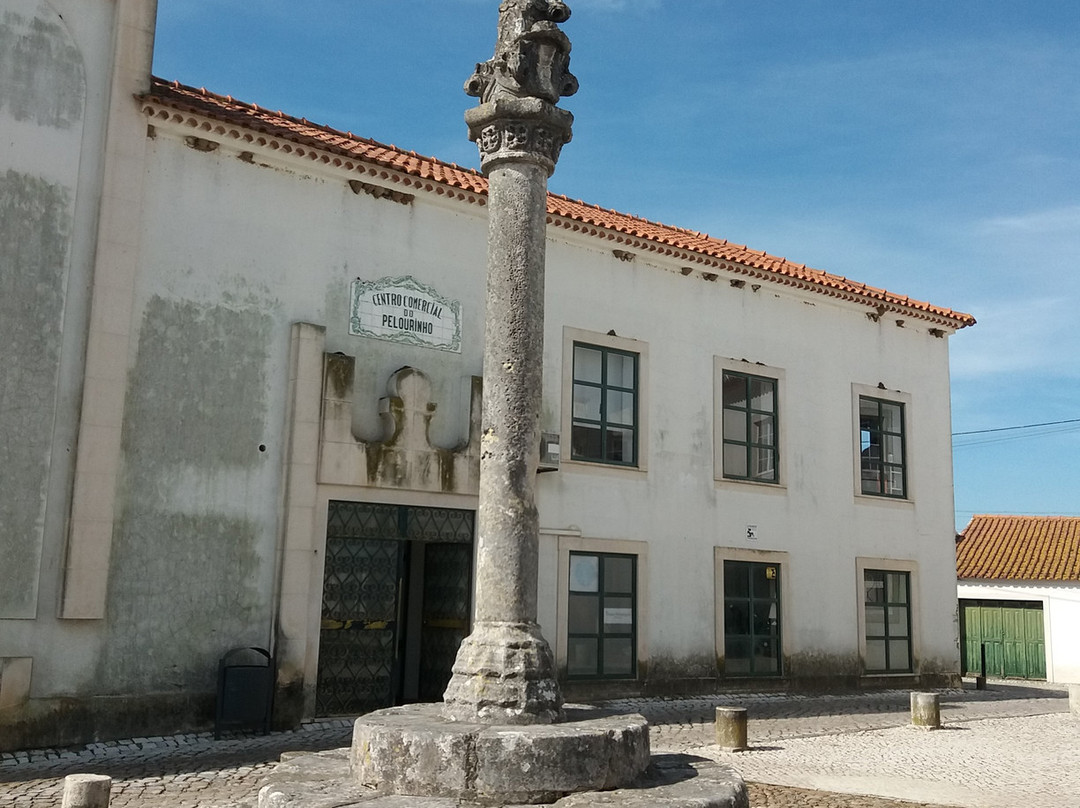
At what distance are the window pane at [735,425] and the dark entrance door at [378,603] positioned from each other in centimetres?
436

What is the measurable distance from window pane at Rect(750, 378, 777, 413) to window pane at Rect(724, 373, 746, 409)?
0.16 meters

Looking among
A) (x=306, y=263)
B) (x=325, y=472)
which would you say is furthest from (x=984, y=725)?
(x=306, y=263)

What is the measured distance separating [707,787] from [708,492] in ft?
28.7

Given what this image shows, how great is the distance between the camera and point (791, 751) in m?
9.74

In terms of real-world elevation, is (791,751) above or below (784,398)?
below

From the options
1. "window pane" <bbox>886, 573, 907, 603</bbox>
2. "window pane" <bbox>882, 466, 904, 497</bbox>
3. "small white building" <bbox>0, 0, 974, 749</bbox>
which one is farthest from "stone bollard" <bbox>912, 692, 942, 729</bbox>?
"window pane" <bbox>882, 466, 904, 497</bbox>

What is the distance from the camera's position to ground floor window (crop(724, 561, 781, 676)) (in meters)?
13.8

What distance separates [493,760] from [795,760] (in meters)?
5.20

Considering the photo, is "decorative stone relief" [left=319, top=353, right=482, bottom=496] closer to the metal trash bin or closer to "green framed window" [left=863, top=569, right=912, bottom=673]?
the metal trash bin

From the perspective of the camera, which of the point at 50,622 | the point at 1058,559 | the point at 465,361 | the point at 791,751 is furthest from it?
the point at 1058,559

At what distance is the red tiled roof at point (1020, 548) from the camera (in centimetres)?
2275

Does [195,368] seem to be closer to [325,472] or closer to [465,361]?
[325,472]

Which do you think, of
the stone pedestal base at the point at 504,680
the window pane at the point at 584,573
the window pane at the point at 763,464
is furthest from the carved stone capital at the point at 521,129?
the window pane at the point at 763,464

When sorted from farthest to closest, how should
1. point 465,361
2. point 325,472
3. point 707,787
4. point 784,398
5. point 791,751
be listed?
point 784,398
point 465,361
point 325,472
point 791,751
point 707,787
